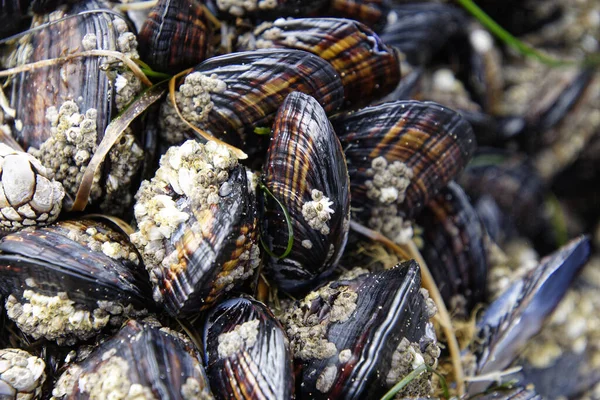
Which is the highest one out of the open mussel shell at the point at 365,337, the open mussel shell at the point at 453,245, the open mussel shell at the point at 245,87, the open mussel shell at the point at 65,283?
the open mussel shell at the point at 245,87

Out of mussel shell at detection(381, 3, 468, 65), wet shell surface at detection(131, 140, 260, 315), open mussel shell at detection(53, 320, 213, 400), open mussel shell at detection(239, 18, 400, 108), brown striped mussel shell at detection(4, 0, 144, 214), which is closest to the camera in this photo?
open mussel shell at detection(53, 320, 213, 400)

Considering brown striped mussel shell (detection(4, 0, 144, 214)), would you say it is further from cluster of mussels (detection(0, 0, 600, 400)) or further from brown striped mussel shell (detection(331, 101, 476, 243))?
brown striped mussel shell (detection(331, 101, 476, 243))

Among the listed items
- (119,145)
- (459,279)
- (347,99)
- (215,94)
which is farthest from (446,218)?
(119,145)

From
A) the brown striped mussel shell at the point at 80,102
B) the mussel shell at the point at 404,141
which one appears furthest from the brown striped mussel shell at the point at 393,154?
the brown striped mussel shell at the point at 80,102

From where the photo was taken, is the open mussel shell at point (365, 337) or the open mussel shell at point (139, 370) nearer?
the open mussel shell at point (139, 370)

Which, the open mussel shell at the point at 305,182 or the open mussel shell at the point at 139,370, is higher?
the open mussel shell at the point at 305,182

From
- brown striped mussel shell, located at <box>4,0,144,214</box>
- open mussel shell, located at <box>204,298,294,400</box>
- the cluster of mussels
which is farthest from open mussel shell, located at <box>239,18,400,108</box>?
open mussel shell, located at <box>204,298,294,400</box>

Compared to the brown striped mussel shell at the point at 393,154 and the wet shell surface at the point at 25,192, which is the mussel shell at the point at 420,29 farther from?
the wet shell surface at the point at 25,192
